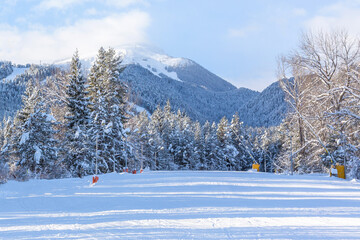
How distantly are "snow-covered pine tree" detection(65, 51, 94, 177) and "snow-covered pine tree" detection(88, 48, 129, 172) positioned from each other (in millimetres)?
847

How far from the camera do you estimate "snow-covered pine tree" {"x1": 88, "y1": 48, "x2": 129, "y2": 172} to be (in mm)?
28000

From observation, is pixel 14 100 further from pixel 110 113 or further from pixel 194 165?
pixel 110 113

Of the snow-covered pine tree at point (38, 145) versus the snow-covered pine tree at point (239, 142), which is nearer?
the snow-covered pine tree at point (38, 145)

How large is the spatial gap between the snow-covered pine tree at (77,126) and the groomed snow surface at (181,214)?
15291 millimetres

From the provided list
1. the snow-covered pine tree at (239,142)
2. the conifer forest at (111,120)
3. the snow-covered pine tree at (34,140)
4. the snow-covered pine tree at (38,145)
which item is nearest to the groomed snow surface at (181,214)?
the conifer forest at (111,120)

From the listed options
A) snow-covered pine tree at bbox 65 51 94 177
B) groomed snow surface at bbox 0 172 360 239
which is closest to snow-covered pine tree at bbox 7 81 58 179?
snow-covered pine tree at bbox 65 51 94 177

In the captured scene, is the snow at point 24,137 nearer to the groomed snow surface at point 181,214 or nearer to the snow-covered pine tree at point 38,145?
the snow-covered pine tree at point 38,145

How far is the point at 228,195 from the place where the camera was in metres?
10.3

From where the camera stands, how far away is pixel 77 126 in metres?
26.7

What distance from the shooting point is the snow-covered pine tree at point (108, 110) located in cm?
2800

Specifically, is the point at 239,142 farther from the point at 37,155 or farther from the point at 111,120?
the point at 37,155

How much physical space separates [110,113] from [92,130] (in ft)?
7.99

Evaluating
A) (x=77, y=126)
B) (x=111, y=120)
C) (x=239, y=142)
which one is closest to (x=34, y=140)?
(x=77, y=126)

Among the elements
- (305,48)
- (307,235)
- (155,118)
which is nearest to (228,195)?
(307,235)
